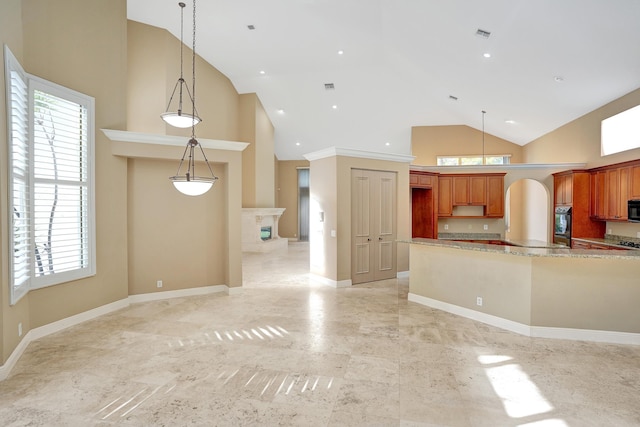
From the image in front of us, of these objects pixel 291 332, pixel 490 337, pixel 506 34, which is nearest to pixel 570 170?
pixel 506 34

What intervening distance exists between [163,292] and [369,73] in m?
7.20

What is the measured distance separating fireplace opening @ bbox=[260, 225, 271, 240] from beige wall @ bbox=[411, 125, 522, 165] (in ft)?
17.4

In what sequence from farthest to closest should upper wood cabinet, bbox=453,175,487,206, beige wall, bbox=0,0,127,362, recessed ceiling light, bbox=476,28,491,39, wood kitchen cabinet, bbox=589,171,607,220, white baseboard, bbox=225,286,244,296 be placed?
1. upper wood cabinet, bbox=453,175,487,206
2. wood kitchen cabinet, bbox=589,171,607,220
3. white baseboard, bbox=225,286,244,296
4. recessed ceiling light, bbox=476,28,491,39
5. beige wall, bbox=0,0,127,362

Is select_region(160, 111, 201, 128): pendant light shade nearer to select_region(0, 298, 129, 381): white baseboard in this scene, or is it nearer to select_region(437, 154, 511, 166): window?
select_region(0, 298, 129, 381): white baseboard

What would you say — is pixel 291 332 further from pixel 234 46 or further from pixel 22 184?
pixel 234 46

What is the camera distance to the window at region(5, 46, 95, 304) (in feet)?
11.3

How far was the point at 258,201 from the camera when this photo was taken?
11172 millimetres

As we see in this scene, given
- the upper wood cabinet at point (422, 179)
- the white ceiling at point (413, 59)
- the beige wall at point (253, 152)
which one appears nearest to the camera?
the white ceiling at point (413, 59)

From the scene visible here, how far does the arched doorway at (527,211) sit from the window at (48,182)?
9.45 meters

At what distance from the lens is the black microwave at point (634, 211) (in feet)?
17.0

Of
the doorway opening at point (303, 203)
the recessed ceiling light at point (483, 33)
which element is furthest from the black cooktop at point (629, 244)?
the doorway opening at point (303, 203)

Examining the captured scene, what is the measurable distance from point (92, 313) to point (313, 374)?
11.1 feet

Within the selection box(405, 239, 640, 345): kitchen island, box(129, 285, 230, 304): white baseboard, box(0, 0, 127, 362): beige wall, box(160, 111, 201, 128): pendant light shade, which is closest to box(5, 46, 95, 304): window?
box(0, 0, 127, 362): beige wall

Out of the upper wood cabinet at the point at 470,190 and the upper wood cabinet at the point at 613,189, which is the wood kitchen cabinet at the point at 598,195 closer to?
the upper wood cabinet at the point at 613,189
